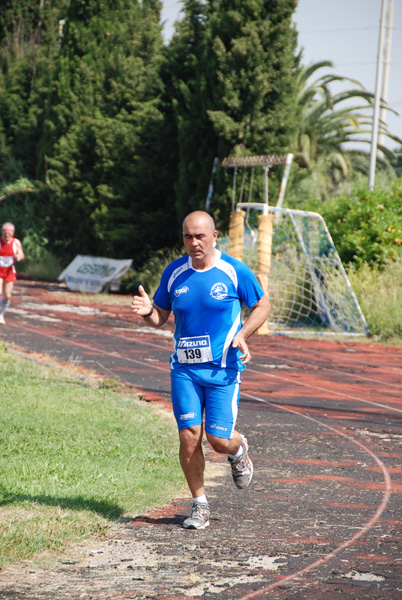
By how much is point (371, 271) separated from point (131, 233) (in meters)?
8.99

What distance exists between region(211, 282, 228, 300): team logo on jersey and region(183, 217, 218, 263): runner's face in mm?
202

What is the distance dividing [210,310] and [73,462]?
1994 millimetres

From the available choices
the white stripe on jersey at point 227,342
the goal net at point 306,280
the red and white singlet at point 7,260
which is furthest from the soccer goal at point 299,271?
the white stripe on jersey at point 227,342

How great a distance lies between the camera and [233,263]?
18.2ft

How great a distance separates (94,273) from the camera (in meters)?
26.9

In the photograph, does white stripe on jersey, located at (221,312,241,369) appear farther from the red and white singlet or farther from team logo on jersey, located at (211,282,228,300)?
the red and white singlet

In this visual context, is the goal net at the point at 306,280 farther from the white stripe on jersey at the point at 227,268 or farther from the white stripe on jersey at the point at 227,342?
the white stripe on jersey at the point at 227,342

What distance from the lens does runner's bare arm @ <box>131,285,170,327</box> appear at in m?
5.51

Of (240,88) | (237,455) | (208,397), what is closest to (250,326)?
(208,397)

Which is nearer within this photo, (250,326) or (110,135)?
(250,326)

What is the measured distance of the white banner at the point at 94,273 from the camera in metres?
26.0

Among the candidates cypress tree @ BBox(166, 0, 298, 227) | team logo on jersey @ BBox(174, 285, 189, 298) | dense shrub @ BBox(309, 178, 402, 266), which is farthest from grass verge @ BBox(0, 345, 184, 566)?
cypress tree @ BBox(166, 0, 298, 227)

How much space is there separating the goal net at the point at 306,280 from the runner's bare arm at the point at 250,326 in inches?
470

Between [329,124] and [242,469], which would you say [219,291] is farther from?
[329,124]
